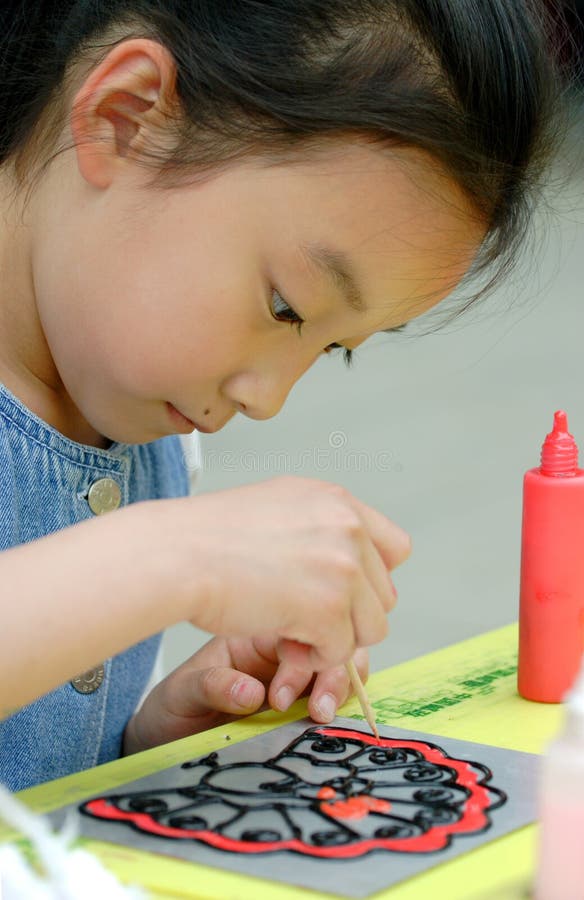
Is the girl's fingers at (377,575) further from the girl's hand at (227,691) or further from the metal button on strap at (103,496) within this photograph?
the metal button on strap at (103,496)

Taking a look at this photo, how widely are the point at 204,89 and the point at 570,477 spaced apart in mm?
350

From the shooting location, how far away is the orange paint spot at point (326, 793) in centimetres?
63

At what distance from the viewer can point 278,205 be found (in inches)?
31.0

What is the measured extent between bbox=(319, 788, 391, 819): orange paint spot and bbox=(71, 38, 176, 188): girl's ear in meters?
0.44

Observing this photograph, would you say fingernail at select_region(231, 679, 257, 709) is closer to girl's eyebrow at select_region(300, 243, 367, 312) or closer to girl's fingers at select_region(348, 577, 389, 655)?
girl's fingers at select_region(348, 577, 389, 655)

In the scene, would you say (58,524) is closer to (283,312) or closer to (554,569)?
(283,312)

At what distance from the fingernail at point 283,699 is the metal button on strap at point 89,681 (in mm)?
190

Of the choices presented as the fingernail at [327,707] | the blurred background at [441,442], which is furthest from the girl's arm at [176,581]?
the blurred background at [441,442]

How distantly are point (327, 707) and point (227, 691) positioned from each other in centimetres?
8

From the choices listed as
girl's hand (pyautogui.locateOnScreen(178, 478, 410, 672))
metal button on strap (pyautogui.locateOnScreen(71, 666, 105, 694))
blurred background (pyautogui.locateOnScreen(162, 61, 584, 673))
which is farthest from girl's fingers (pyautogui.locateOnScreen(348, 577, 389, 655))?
blurred background (pyautogui.locateOnScreen(162, 61, 584, 673))

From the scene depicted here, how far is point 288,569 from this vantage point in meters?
0.65

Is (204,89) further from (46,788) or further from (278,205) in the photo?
(46,788)

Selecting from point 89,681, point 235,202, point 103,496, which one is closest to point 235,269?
point 235,202

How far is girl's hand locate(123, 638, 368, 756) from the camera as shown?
817mm
